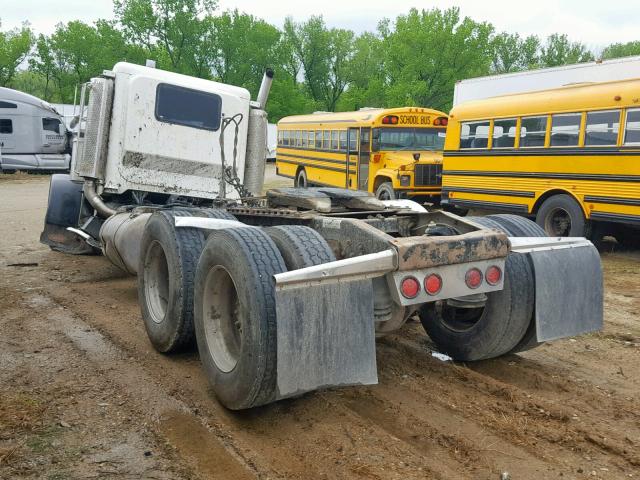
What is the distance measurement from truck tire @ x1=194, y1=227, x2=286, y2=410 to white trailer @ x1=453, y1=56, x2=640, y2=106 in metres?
11.4

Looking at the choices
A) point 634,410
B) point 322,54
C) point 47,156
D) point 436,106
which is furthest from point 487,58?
point 634,410

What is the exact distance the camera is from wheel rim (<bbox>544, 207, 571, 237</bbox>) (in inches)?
448

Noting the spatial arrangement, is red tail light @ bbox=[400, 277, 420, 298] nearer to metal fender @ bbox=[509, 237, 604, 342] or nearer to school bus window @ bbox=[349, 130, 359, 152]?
metal fender @ bbox=[509, 237, 604, 342]

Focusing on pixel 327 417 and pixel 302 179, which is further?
pixel 302 179

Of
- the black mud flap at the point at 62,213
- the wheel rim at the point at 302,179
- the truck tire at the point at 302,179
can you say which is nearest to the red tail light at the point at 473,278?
the black mud flap at the point at 62,213

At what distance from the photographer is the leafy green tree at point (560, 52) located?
69.3 meters

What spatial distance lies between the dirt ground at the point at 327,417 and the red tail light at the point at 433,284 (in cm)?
81

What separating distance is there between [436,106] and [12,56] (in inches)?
1376

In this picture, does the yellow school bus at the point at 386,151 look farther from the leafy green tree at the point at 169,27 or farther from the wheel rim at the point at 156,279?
the leafy green tree at the point at 169,27

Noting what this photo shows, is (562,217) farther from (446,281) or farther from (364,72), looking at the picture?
(364,72)

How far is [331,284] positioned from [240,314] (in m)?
0.61

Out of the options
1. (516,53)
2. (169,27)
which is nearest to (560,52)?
(516,53)

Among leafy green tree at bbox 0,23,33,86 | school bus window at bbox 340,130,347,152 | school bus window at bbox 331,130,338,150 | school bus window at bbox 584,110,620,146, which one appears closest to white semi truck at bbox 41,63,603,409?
school bus window at bbox 584,110,620,146

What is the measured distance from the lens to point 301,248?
375 cm
